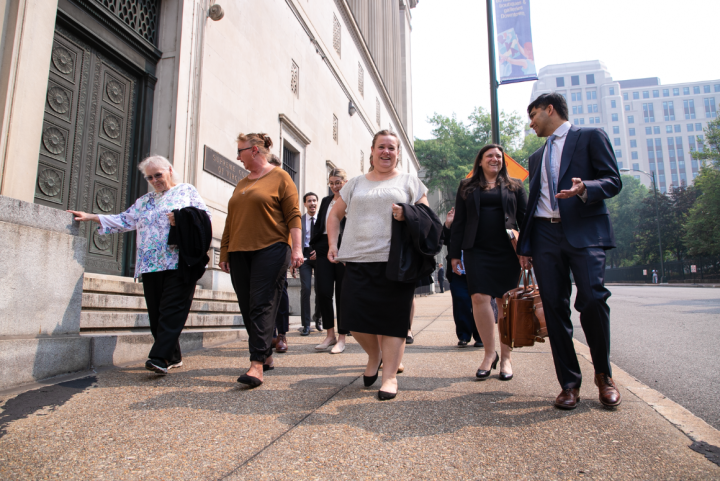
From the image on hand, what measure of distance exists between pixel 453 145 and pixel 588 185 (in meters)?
43.1

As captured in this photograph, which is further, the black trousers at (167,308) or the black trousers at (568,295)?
the black trousers at (167,308)

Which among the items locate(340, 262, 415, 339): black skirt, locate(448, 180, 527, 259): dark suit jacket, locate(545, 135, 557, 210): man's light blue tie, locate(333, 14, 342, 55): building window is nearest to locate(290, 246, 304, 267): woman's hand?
locate(340, 262, 415, 339): black skirt

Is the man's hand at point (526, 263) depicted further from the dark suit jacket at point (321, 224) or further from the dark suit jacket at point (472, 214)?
the dark suit jacket at point (321, 224)

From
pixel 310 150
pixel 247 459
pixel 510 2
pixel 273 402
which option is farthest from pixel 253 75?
pixel 247 459

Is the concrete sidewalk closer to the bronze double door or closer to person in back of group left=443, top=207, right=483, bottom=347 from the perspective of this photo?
person in back of group left=443, top=207, right=483, bottom=347

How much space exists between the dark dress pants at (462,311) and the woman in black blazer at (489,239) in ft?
5.87

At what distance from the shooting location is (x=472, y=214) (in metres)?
3.95

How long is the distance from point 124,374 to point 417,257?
249cm

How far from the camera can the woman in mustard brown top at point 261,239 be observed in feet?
11.8

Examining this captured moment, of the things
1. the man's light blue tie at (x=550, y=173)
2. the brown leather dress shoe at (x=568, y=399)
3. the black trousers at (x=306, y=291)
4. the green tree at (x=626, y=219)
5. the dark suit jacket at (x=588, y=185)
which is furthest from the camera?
the green tree at (x=626, y=219)

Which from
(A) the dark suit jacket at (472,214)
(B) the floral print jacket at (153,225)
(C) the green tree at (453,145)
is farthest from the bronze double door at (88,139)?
(C) the green tree at (453,145)

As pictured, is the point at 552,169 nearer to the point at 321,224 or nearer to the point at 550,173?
the point at 550,173

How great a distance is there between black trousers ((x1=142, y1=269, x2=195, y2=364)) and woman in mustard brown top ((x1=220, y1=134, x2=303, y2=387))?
16.2 inches

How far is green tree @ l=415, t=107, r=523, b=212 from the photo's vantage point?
4412cm
